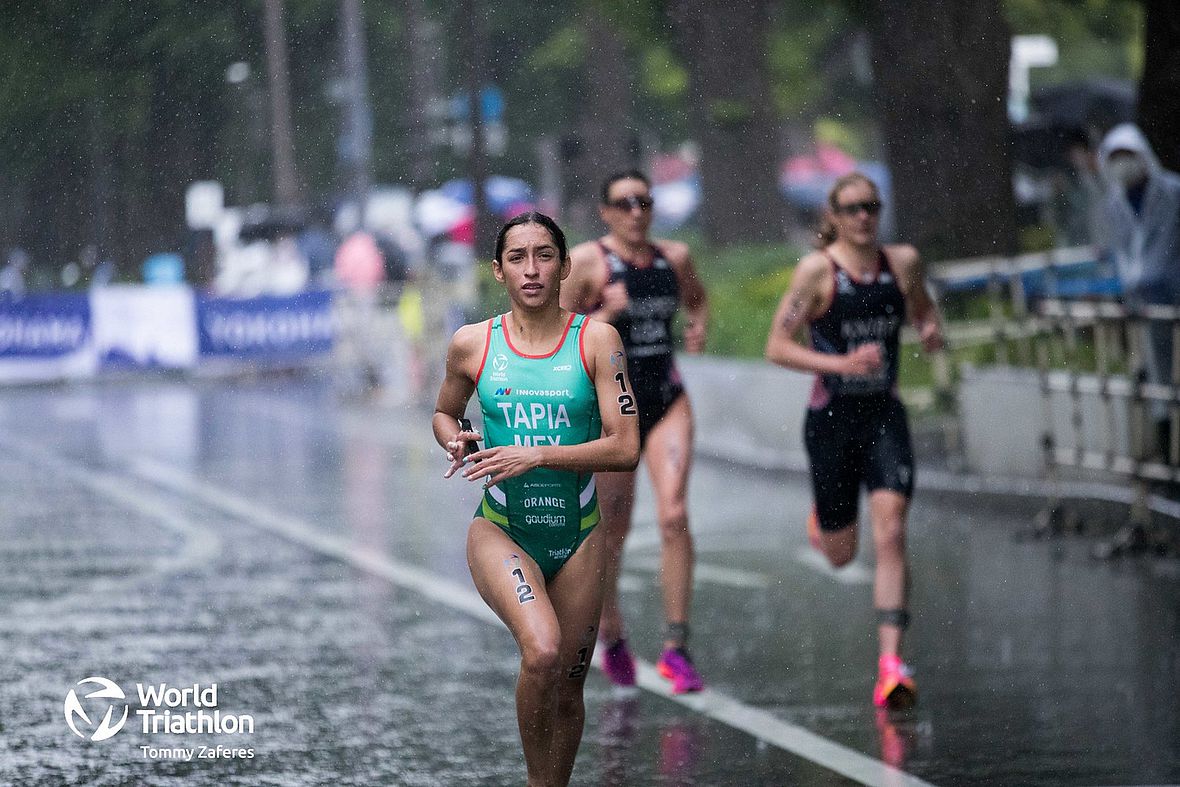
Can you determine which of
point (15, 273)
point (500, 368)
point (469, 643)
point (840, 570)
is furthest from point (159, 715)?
point (15, 273)

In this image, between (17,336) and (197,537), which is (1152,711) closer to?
(197,537)

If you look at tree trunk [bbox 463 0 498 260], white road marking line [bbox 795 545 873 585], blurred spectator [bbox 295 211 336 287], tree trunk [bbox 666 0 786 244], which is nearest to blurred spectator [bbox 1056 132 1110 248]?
tree trunk [bbox 666 0 786 244]

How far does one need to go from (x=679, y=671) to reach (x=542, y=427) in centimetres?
258

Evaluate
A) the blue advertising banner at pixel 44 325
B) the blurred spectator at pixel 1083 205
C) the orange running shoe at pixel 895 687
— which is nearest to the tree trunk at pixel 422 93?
the blue advertising banner at pixel 44 325

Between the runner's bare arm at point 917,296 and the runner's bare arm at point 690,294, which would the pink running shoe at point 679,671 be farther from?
the runner's bare arm at point 917,296

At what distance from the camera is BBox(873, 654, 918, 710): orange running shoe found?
26.9 ft

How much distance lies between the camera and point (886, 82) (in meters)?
21.6

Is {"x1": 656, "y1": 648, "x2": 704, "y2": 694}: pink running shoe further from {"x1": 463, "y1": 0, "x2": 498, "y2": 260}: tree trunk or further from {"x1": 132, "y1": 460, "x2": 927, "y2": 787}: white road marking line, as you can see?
{"x1": 463, "y1": 0, "x2": 498, "y2": 260}: tree trunk

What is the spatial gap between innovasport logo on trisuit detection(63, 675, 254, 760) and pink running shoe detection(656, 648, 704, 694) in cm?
163

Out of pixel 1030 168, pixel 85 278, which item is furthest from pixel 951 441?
pixel 85 278

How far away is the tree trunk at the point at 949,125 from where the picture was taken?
2077 centimetres

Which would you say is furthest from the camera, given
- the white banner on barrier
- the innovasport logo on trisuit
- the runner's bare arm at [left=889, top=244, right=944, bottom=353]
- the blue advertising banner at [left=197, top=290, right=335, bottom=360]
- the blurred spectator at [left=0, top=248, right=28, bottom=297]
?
the blurred spectator at [left=0, top=248, right=28, bottom=297]

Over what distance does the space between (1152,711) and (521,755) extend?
2371mm

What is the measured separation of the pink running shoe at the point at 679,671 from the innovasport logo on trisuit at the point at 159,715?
1.63m
